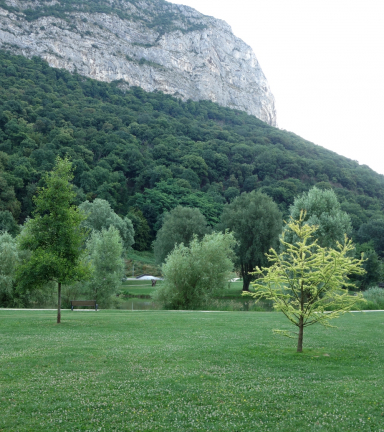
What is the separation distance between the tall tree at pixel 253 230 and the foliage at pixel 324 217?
8593 mm

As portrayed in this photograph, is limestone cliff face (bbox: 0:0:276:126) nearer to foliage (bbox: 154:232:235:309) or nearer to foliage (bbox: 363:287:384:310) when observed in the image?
foliage (bbox: 154:232:235:309)

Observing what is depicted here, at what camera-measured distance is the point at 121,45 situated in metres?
171

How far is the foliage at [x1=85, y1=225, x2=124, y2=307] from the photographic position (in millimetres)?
38469

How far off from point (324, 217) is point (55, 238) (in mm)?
28451

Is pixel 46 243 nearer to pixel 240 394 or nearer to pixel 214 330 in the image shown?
pixel 214 330

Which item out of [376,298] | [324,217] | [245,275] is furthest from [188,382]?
[245,275]

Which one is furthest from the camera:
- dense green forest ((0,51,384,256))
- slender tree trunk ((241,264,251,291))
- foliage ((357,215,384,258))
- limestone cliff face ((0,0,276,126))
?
limestone cliff face ((0,0,276,126))

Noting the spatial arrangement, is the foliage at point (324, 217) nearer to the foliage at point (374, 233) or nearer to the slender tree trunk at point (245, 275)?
the slender tree trunk at point (245, 275)

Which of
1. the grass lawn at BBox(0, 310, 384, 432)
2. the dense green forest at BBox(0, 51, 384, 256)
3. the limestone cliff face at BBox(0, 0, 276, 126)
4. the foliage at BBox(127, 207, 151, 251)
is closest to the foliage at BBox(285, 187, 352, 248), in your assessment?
the grass lawn at BBox(0, 310, 384, 432)

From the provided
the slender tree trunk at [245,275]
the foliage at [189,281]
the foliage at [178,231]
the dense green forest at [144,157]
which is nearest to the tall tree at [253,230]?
the slender tree trunk at [245,275]

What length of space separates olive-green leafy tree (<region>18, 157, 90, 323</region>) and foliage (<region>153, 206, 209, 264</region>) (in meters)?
33.5

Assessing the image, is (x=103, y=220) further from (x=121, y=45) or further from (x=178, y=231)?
(x=121, y=45)

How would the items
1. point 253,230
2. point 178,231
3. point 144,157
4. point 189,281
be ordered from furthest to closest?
point 144,157 → point 178,231 → point 253,230 → point 189,281

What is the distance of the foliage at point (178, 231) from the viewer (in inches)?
2109
